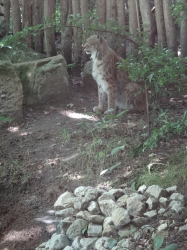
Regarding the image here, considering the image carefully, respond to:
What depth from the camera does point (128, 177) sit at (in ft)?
15.4

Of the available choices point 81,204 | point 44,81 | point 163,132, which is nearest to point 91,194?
point 81,204

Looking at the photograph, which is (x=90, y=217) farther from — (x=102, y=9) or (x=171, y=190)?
(x=102, y=9)

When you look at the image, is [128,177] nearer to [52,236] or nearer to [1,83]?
[52,236]

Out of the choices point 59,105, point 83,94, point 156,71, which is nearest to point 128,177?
point 156,71

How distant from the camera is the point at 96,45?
6965 mm

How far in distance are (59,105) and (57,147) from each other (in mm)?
1924

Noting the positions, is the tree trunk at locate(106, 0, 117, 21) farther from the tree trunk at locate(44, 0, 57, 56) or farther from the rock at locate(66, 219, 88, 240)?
the rock at locate(66, 219, 88, 240)

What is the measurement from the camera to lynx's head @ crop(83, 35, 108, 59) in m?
6.93

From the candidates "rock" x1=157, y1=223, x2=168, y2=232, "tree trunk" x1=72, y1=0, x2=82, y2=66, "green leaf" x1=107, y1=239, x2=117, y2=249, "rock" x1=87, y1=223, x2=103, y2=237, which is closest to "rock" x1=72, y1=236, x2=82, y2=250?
"rock" x1=87, y1=223, x2=103, y2=237

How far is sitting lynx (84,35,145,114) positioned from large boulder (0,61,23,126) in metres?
1.45

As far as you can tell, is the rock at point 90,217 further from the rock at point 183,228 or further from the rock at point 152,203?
the rock at point 183,228

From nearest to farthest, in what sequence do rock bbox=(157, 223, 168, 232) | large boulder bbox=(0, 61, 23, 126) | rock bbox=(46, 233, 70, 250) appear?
rock bbox=(157, 223, 168, 232) < rock bbox=(46, 233, 70, 250) < large boulder bbox=(0, 61, 23, 126)

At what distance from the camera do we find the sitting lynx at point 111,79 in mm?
6908

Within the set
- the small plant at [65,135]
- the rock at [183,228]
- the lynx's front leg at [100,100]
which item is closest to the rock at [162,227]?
the rock at [183,228]
